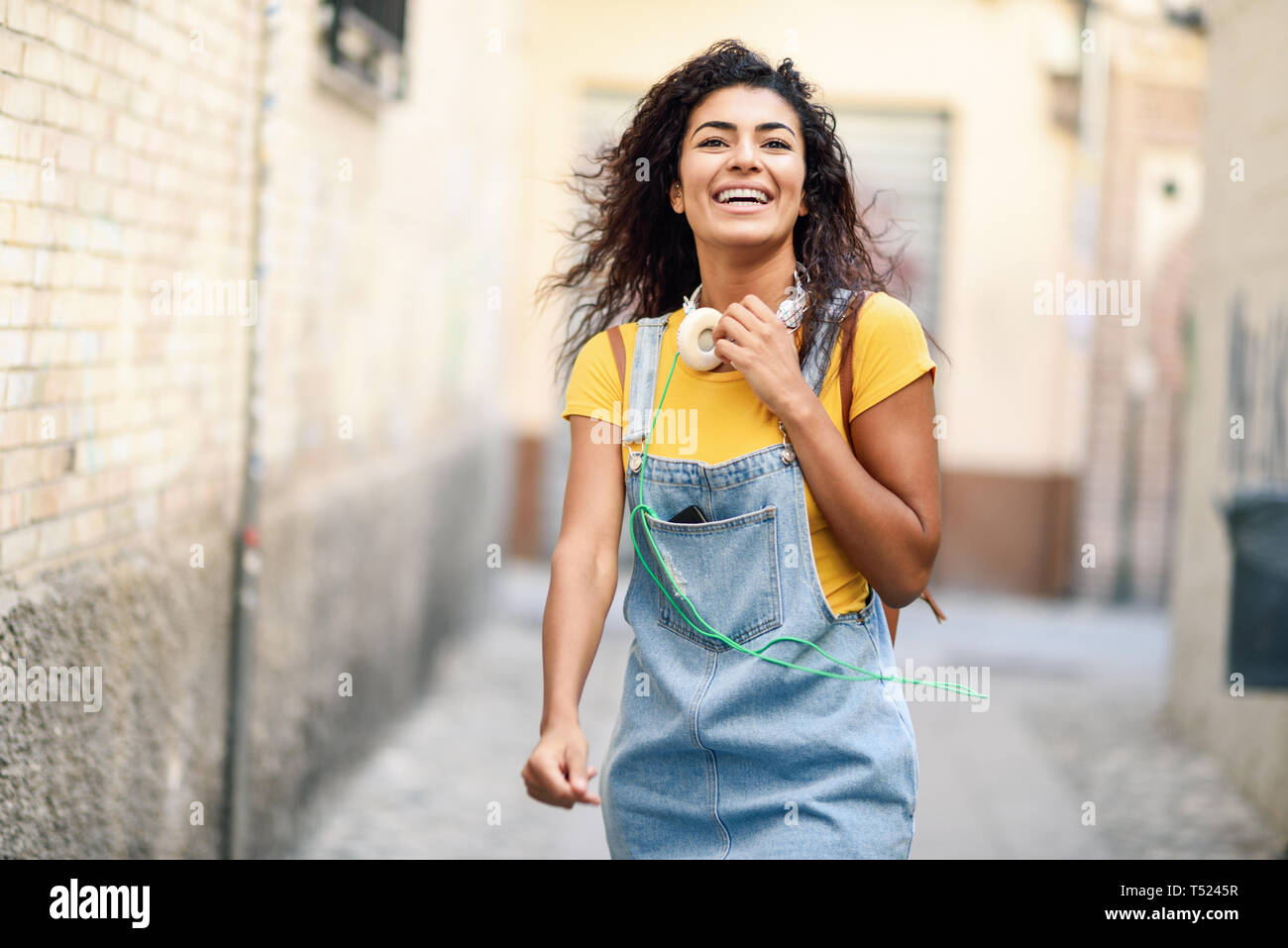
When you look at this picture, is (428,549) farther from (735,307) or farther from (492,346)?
(735,307)

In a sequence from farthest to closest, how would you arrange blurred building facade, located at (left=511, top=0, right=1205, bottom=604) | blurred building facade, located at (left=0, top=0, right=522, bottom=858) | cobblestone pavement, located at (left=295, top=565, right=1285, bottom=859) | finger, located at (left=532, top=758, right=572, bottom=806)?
blurred building facade, located at (left=511, top=0, right=1205, bottom=604) < cobblestone pavement, located at (left=295, top=565, right=1285, bottom=859) < blurred building facade, located at (left=0, top=0, right=522, bottom=858) < finger, located at (left=532, top=758, right=572, bottom=806)

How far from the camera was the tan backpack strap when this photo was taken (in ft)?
8.18

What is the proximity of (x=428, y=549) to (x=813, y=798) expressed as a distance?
5.73 meters

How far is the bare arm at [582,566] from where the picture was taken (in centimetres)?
233

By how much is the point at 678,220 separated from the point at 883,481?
2.28 feet

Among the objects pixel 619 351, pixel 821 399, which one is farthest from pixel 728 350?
pixel 619 351

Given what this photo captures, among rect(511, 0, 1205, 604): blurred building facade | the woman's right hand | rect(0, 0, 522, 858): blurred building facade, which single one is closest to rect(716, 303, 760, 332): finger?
the woman's right hand

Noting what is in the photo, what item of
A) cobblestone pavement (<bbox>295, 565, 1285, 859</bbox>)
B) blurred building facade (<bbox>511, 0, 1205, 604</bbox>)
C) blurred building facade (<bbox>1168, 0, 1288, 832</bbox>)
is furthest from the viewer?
blurred building facade (<bbox>511, 0, 1205, 604</bbox>)

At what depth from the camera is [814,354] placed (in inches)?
93.5

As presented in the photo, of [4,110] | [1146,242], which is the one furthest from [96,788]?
[1146,242]

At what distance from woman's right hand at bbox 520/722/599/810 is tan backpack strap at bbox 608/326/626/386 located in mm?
594

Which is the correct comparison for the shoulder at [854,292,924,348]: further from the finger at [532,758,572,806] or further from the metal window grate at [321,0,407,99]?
the metal window grate at [321,0,407,99]

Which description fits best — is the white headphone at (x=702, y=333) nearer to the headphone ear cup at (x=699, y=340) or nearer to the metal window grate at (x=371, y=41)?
the headphone ear cup at (x=699, y=340)

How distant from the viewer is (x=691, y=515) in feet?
7.80
